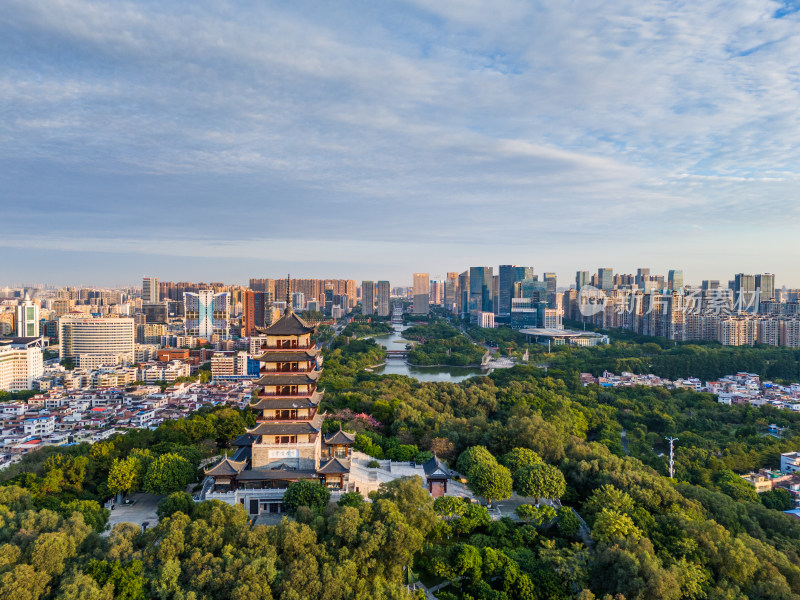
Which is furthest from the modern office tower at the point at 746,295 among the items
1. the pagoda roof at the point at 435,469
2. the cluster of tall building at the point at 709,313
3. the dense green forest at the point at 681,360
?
the pagoda roof at the point at 435,469

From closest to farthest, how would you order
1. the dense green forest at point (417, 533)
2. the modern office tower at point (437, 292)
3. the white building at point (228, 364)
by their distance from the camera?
1. the dense green forest at point (417, 533)
2. the white building at point (228, 364)
3. the modern office tower at point (437, 292)

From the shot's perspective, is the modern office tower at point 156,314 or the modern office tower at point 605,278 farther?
the modern office tower at point 605,278

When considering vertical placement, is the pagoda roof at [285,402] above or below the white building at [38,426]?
above

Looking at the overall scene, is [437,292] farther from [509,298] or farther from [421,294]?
[509,298]

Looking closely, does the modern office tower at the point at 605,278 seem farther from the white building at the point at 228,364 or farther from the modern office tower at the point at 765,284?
the white building at the point at 228,364

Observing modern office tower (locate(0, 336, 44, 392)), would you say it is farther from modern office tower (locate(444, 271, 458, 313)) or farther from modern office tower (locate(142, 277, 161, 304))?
modern office tower (locate(444, 271, 458, 313))

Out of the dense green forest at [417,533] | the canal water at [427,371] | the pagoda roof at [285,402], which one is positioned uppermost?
the pagoda roof at [285,402]

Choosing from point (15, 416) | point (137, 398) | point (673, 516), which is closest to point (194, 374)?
point (137, 398)
